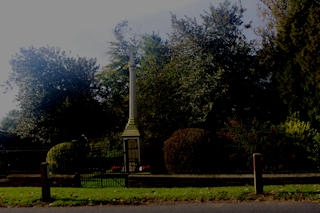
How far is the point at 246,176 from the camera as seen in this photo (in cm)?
785

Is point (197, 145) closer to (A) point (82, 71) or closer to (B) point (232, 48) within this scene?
(B) point (232, 48)

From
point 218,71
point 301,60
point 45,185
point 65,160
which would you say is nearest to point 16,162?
point 65,160

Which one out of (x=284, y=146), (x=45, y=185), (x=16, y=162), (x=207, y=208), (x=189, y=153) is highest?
(x=284, y=146)

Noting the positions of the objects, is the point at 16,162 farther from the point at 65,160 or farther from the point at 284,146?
the point at 284,146

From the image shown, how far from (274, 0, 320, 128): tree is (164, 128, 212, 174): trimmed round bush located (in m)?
4.02

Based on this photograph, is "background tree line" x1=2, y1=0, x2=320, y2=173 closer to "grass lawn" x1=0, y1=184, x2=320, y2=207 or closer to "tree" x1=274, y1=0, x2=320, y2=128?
"tree" x1=274, y1=0, x2=320, y2=128

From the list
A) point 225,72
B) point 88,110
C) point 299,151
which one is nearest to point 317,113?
point 299,151

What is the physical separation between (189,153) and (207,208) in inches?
157

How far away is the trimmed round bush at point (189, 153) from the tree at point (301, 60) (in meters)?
4.02

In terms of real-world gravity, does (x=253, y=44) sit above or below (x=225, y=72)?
above

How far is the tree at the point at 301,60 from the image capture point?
10766mm

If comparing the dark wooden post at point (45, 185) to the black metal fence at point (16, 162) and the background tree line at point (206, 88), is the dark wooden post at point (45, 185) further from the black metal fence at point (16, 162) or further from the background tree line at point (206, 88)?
the background tree line at point (206, 88)

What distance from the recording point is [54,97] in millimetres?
23188

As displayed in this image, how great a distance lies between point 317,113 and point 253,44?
743cm
